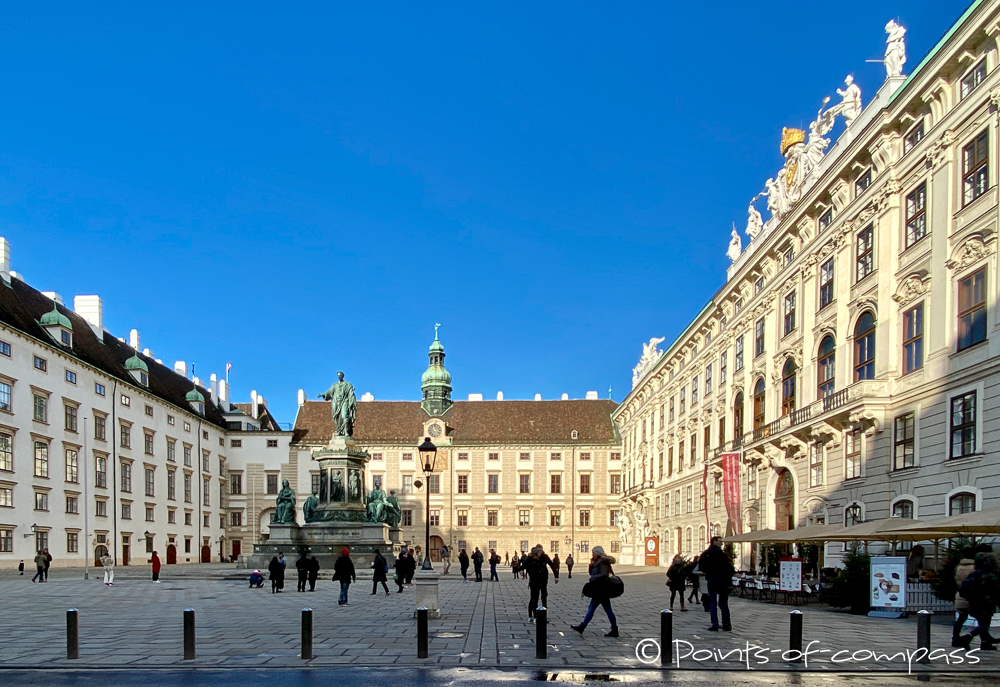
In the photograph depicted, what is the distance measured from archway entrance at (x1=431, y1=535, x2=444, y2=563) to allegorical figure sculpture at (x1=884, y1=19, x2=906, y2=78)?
60723 millimetres

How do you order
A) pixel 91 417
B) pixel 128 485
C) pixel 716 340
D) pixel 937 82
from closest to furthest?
1. pixel 937 82
2. pixel 716 340
3. pixel 91 417
4. pixel 128 485

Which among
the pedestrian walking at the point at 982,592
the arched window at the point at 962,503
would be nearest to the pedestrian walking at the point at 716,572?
the pedestrian walking at the point at 982,592

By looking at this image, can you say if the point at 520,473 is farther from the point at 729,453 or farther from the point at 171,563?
the point at 729,453

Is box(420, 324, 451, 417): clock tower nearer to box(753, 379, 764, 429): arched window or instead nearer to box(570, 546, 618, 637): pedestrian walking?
box(753, 379, 764, 429): arched window

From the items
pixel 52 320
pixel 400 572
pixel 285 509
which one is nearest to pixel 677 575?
pixel 400 572

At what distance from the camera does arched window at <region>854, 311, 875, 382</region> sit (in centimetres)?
3070

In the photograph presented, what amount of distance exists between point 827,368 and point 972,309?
10.3 meters

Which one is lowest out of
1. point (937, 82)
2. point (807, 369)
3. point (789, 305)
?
point (807, 369)

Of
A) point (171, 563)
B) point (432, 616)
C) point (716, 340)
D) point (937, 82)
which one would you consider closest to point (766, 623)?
point (432, 616)

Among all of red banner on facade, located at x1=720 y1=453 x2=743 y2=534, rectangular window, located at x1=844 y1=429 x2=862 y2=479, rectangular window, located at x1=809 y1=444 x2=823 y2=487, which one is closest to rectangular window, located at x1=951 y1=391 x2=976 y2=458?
rectangular window, located at x1=844 y1=429 x2=862 y2=479

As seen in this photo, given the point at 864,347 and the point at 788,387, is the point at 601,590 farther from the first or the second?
the point at 788,387

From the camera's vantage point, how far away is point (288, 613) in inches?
798

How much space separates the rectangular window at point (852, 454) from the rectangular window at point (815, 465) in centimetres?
241

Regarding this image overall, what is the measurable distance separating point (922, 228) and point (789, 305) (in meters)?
11.8
